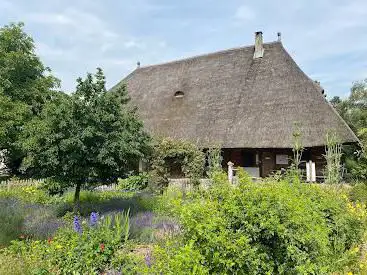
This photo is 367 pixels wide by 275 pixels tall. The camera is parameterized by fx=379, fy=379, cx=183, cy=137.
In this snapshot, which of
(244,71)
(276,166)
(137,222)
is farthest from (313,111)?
(137,222)

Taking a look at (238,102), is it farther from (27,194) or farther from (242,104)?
(27,194)

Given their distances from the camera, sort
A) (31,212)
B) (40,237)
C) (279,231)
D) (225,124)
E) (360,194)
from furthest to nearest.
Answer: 1. (225,124)
2. (360,194)
3. (31,212)
4. (40,237)
5. (279,231)

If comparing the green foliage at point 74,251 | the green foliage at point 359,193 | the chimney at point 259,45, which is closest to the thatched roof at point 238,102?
the chimney at point 259,45

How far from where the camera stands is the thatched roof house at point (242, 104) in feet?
59.5

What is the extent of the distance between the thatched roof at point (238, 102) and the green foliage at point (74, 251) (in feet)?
41.3

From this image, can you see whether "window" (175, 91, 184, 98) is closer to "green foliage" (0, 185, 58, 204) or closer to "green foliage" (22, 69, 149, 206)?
"green foliage" (0, 185, 58, 204)

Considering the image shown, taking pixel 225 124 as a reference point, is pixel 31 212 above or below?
below

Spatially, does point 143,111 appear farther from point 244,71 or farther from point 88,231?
point 88,231

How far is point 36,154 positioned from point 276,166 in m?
13.3

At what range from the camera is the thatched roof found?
18141mm

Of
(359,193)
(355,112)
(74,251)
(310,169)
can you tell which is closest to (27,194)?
(74,251)

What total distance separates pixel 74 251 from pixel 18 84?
19059mm

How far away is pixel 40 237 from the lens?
24.2ft

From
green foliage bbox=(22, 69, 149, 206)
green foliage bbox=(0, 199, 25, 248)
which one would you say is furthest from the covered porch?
green foliage bbox=(0, 199, 25, 248)
